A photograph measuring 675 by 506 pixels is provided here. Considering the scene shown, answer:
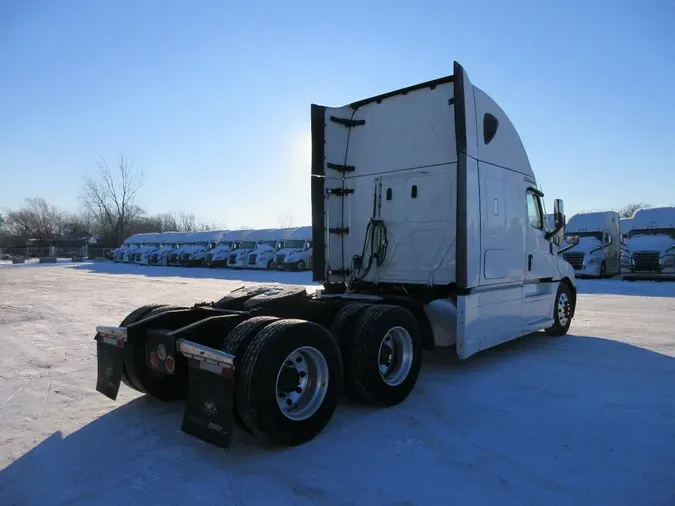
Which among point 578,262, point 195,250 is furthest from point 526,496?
point 195,250

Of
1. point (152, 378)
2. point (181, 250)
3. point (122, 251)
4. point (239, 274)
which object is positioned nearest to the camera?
point (152, 378)

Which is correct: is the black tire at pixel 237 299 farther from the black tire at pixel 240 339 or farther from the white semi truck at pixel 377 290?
the black tire at pixel 240 339

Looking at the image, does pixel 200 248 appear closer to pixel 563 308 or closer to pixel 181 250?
pixel 181 250

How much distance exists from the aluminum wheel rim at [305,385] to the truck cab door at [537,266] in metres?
4.16

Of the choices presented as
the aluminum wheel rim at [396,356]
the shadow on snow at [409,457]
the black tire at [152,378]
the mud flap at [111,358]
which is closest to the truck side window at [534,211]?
the shadow on snow at [409,457]

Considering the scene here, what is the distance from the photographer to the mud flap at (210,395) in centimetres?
323

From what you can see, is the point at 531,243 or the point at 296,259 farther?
the point at 296,259

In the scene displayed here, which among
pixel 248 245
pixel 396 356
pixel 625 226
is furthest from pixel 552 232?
pixel 248 245

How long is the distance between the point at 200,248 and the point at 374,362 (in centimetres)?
3434

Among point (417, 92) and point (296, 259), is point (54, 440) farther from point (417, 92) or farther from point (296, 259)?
point (296, 259)

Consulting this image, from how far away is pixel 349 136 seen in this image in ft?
22.2

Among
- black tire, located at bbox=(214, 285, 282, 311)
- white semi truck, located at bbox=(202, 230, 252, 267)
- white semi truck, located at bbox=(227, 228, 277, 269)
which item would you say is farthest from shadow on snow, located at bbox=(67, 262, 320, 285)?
black tire, located at bbox=(214, 285, 282, 311)

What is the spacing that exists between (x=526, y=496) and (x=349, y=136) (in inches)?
Answer: 205

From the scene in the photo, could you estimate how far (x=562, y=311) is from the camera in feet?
26.5
